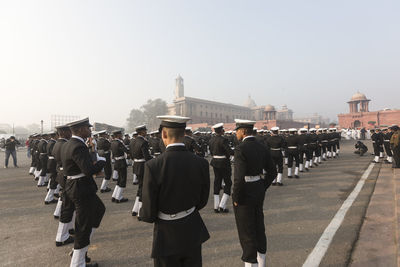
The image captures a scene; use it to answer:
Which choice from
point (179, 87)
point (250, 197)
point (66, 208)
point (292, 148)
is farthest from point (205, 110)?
point (250, 197)

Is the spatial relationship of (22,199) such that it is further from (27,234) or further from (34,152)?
(34,152)

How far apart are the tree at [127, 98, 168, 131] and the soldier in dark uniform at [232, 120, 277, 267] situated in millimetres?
85876

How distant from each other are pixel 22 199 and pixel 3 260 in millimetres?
4543

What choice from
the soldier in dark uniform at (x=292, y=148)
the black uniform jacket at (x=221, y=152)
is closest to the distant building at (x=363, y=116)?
the soldier in dark uniform at (x=292, y=148)

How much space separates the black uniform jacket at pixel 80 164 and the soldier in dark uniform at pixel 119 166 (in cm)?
326

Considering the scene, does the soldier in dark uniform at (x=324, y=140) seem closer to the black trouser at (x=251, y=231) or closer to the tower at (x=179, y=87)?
the black trouser at (x=251, y=231)

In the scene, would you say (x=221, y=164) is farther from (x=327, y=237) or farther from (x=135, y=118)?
(x=135, y=118)

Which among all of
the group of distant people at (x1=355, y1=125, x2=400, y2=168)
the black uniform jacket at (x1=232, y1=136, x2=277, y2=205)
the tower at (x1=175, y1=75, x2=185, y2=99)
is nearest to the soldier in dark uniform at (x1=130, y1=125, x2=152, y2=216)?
the black uniform jacket at (x1=232, y1=136, x2=277, y2=205)

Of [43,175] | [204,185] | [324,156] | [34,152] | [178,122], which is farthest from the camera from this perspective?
[324,156]

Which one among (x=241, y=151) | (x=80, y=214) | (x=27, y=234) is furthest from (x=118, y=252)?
(x=241, y=151)

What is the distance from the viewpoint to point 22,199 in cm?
709

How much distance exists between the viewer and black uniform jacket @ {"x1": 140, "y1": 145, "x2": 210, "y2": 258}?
184 centimetres

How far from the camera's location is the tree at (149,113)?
3484 inches

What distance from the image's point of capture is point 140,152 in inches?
231
